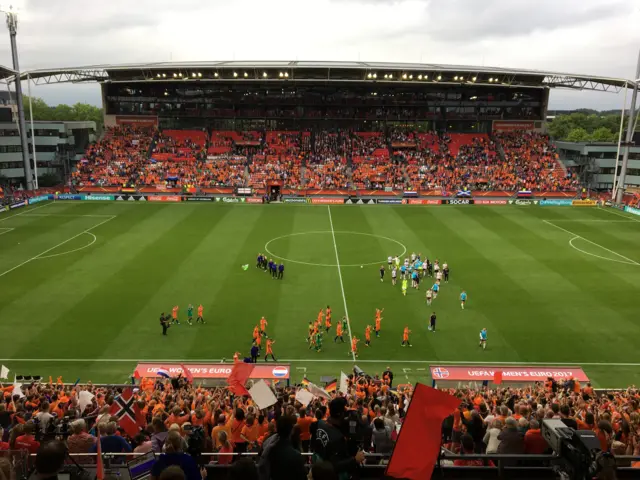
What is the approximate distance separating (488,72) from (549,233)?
3053cm

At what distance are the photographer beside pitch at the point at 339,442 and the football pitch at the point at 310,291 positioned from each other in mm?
14119

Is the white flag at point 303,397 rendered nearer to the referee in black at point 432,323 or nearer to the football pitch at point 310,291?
the football pitch at point 310,291

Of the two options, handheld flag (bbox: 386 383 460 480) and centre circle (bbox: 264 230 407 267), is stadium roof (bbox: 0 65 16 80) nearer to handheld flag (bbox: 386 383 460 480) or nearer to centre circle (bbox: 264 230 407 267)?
centre circle (bbox: 264 230 407 267)

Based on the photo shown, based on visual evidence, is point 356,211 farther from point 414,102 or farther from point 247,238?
point 414,102

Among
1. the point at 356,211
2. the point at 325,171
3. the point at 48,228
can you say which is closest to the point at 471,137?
the point at 325,171

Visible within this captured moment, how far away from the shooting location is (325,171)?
70875mm

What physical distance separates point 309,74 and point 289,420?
69024 millimetres

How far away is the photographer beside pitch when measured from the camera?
6641 millimetres

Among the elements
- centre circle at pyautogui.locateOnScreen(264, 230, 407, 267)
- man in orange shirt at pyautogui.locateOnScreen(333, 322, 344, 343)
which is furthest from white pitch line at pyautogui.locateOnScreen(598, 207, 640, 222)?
man in orange shirt at pyautogui.locateOnScreen(333, 322, 344, 343)

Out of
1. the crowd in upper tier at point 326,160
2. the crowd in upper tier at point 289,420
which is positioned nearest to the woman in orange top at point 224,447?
the crowd in upper tier at point 289,420

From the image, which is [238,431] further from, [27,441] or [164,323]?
[164,323]

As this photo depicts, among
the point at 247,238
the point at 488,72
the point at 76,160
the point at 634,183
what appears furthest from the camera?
the point at 76,160

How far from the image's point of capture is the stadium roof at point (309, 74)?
67.8 metres

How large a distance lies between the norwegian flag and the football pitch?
9.09 m
